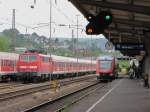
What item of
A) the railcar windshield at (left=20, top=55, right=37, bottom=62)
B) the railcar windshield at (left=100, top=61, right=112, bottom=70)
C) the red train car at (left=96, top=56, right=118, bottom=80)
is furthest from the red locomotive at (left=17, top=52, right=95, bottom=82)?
the railcar windshield at (left=100, top=61, right=112, bottom=70)

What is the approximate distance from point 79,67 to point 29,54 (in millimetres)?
31881

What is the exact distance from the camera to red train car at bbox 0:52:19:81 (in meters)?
49.4

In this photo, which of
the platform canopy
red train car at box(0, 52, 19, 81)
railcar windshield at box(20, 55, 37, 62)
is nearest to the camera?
the platform canopy

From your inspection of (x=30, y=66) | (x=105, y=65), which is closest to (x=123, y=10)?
(x=30, y=66)

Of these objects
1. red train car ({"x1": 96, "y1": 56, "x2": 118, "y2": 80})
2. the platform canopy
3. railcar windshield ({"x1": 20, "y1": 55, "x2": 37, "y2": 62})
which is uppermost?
the platform canopy

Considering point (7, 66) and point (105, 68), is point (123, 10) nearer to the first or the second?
point (7, 66)

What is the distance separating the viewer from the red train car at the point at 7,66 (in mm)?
49400

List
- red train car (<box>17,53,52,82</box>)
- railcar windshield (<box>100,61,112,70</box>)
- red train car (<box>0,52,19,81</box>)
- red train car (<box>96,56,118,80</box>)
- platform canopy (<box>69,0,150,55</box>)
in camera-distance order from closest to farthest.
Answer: platform canopy (<box>69,0,150,55</box>), red train car (<box>0,52,19,81</box>), red train car (<box>17,53,52,82</box>), red train car (<box>96,56,118,80</box>), railcar windshield (<box>100,61,112,70</box>)

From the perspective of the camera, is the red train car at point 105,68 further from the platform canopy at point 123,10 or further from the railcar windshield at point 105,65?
the platform canopy at point 123,10

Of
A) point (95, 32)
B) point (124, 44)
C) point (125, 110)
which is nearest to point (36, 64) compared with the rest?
point (124, 44)

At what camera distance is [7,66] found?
168 ft

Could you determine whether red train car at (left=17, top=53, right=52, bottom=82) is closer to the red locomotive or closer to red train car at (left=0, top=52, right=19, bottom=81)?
the red locomotive

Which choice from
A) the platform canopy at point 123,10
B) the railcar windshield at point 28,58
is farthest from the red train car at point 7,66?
the platform canopy at point 123,10

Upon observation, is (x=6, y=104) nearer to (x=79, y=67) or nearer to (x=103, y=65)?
(x=103, y=65)
